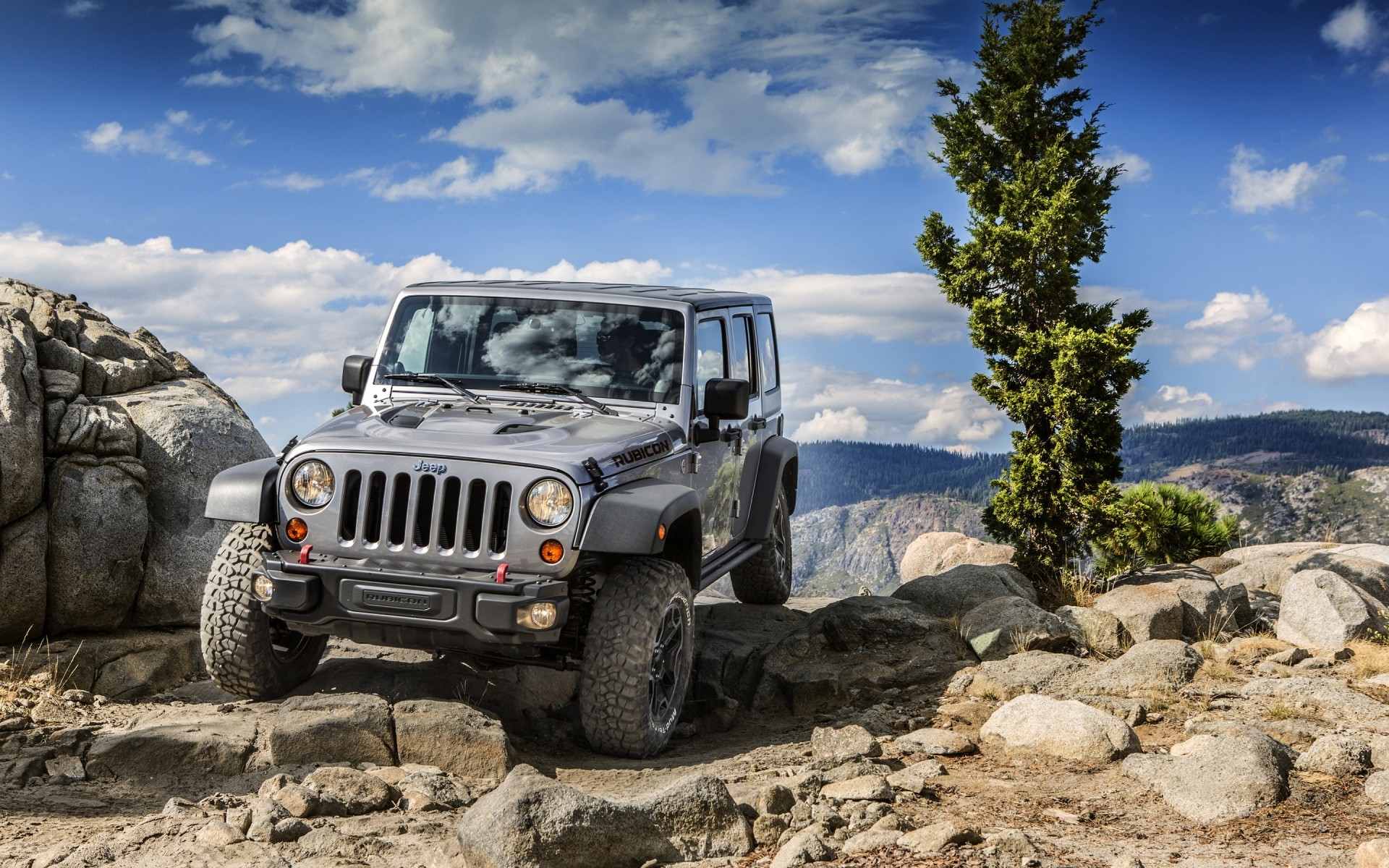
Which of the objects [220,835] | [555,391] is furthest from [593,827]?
[555,391]

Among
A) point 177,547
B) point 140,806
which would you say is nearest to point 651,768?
point 140,806

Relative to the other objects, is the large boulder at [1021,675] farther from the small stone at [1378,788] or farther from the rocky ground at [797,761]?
the small stone at [1378,788]

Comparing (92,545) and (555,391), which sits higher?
(555,391)

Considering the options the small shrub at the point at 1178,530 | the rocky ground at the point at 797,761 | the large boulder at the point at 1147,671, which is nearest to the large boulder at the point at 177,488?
the rocky ground at the point at 797,761

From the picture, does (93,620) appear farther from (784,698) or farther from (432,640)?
(784,698)

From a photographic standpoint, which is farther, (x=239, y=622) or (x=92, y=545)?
(x=92, y=545)

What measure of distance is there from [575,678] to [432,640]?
2.27 m

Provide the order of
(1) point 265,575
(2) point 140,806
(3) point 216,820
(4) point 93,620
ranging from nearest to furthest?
(3) point 216,820, (2) point 140,806, (1) point 265,575, (4) point 93,620

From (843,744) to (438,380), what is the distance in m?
3.67

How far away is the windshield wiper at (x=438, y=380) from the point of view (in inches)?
307

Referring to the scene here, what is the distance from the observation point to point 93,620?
32.0ft

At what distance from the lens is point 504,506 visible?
656 centimetres

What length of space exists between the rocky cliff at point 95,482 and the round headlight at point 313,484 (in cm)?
391

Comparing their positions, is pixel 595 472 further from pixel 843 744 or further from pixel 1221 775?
pixel 1221 775
